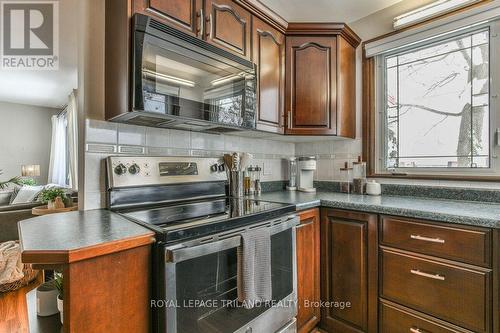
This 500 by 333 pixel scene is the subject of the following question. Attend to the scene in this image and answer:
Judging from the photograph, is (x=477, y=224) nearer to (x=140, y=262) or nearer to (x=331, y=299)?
(x=331, y=299)

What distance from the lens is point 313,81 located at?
1992 millimetres

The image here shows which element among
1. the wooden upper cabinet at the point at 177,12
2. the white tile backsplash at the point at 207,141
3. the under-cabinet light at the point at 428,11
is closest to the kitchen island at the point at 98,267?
the white tile backsplash at the point at 207,141

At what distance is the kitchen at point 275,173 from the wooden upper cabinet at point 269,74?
0.01 meters

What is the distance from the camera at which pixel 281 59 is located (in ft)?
6.43

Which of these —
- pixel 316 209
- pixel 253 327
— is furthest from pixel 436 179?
pixel 253 327

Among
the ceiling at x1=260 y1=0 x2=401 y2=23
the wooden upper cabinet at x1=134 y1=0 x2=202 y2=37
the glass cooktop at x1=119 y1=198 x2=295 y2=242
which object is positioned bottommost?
the glass cooktop at x1=119 y1=198 x2=295 y2=242

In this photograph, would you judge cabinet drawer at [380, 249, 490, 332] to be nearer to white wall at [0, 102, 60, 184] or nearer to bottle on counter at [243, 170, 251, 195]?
bottle on counter at [243, 170, 251, 195]

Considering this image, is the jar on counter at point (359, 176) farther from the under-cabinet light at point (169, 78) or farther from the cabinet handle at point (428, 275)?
the under-cabinet light at point (169, 78)

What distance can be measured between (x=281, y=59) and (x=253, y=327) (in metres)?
1.75

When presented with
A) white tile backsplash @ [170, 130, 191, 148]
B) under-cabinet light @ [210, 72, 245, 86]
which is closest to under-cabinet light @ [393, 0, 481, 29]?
under-cabinet light @ [210, 72, 245, 86]

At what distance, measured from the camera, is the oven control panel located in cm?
134

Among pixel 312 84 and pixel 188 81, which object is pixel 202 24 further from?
pixel 312 84

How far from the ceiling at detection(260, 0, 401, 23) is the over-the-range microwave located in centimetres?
75

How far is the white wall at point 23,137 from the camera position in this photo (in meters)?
5.04
